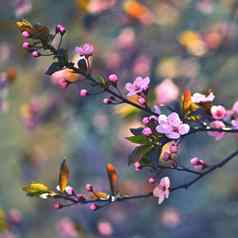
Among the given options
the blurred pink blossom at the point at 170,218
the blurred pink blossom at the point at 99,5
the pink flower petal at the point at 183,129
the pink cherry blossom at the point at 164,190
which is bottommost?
the pink cherry blossom at the point at 164,190

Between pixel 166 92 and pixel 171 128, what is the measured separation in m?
1.23

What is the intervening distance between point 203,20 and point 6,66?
4.03 feet

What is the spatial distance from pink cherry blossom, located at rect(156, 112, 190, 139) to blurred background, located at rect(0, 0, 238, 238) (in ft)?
2.17

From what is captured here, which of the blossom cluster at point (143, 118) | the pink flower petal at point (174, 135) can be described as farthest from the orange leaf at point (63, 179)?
the pink flower petal at point (174, 135)

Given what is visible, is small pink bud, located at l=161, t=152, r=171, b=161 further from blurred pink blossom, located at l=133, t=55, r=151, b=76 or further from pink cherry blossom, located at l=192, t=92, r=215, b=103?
blurred pink blossom, located at l=133, t=55, r=151, b=76

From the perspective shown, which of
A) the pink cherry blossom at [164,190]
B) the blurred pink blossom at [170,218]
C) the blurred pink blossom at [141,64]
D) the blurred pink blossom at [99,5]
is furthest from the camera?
the blurred pink blossom at [170,218]

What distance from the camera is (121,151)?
16.2ft

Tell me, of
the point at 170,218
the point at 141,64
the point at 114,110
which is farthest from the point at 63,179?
the point at 170,218

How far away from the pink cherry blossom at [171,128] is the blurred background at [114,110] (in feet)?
2.17

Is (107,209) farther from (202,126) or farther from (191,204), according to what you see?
(202,126)

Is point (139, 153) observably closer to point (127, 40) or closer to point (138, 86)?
point (138, 86)

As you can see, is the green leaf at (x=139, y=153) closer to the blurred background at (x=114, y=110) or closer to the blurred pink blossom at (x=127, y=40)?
the blurred background at (x=114, y=110)

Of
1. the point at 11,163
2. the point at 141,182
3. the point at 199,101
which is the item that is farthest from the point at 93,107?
the point at 199,101

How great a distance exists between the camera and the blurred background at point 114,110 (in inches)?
112
